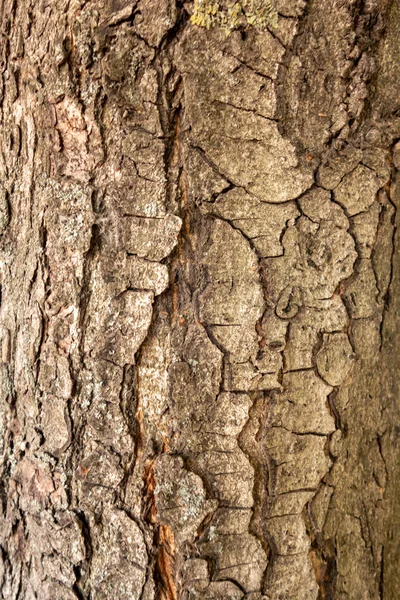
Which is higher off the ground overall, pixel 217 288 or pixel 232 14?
pixel 232 14

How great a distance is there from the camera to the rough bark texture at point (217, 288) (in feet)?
3.17

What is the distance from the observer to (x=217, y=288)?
0.98m

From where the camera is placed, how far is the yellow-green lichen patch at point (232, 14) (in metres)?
0.94

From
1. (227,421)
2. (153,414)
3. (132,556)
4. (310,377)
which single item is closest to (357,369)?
(310,377)

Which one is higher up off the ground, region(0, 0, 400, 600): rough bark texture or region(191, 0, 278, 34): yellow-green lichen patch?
region(191, 0, 278, 34): yellow-green lichen patch

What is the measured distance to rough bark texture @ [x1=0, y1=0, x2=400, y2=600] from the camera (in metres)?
0.97

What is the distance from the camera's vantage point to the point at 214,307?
3.21 feet

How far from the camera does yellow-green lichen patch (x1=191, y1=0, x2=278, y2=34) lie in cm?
94

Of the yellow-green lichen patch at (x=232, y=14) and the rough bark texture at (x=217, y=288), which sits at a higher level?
the yellow-green lichen patch at (x=232, y=14)

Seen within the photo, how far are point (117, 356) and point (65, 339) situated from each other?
0.37ft

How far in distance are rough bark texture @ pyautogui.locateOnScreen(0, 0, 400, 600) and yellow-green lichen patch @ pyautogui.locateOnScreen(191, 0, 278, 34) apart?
16mm

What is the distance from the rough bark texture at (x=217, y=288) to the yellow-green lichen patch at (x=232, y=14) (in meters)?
0.02

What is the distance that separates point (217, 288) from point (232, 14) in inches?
17.9

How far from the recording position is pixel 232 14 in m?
0.94
